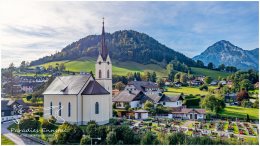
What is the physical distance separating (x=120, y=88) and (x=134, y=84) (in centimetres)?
175

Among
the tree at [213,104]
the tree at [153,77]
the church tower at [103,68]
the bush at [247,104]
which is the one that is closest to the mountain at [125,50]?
the tree at [153,77]

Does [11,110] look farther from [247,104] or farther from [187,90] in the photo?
[247,104]

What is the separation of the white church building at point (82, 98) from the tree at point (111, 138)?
14.3 ft

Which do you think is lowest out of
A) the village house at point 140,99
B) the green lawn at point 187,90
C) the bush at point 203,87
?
the village house at point 140,99

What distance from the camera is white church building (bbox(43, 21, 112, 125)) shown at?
712 inches

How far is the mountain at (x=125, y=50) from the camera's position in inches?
982

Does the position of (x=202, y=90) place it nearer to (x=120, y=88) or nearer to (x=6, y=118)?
(x=120, y=88)

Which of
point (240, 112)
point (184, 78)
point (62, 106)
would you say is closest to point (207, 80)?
point (184, 78)

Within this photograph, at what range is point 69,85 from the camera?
1898 centimetres

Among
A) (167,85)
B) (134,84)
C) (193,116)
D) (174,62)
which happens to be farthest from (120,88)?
(193,116)

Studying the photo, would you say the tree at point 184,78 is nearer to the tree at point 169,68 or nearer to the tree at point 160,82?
the tree at point 169,68

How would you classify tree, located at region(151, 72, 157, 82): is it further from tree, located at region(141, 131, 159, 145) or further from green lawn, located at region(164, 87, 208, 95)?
tree, located at region(141, 131, 159, 145)

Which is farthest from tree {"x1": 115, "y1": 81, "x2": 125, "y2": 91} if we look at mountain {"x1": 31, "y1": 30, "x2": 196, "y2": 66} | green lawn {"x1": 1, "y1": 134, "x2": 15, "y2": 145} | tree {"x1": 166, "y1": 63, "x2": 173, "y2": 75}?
green lawn {"x1": 1, "y1": 134, "x2": 15, "y2": 145}

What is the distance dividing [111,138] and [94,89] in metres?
5.10
